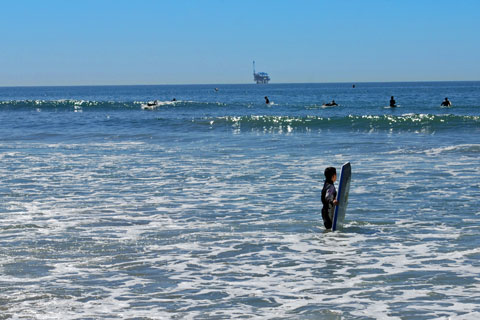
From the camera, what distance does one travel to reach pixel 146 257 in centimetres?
1026

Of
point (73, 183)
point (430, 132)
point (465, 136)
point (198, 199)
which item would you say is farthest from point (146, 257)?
point (430, 132)

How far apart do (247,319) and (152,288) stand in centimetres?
166

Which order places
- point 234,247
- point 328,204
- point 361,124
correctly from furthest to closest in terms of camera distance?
point 361,124 < point 328,204 < point 234,247

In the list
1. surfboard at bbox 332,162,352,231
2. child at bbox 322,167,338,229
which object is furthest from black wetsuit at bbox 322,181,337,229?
surfboard at bbox 332,162,352,231

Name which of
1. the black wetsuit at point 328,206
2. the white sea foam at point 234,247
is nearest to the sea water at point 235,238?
the white sea foam at point 234,247

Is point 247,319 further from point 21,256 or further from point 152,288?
point 21,256

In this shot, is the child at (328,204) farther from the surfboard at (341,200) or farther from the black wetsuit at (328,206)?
the surfboard at (341,200)

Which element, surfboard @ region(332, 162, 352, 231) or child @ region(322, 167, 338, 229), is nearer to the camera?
surfboard @ region(332, 162, 352, 231)

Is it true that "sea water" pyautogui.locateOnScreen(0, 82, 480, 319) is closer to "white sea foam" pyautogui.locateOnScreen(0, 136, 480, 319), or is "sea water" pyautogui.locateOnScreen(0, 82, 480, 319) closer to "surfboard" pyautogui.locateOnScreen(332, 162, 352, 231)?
"white sea foam" pyautogui.locateOnScreen(0, 136, 480, 319)

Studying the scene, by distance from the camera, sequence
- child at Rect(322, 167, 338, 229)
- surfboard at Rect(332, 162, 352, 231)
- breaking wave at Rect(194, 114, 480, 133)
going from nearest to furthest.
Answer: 1. surfboard at Rect(332, 162, 352, 231)
2. child at Rect(322, 167, 338, 229)
3. breaking wave at Rect(194, 114, 480, 133)

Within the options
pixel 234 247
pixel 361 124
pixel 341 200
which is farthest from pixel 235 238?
pixel 361 124

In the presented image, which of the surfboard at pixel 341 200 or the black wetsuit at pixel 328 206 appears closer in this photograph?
the surfboard at pixel 341 200

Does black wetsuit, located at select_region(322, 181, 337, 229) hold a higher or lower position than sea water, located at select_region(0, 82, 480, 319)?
higher

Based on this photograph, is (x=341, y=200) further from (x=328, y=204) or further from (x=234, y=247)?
(x=234, y=247)
